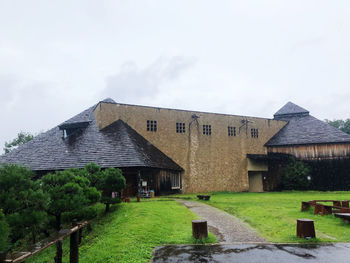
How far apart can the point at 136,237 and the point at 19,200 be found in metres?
3.62

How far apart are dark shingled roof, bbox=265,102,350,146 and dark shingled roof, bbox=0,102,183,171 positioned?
1340 cm

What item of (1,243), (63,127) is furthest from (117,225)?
(63,127)

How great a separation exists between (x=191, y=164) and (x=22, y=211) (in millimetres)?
20635

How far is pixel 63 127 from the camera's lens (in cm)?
2527

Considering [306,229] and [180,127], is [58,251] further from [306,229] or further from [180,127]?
[180,127]

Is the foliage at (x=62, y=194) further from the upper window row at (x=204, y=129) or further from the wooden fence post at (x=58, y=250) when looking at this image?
the upper window row at (x=204, y=129)

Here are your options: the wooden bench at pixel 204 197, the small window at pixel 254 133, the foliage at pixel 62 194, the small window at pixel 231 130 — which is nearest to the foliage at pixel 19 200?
the foliage at pixel 62 194

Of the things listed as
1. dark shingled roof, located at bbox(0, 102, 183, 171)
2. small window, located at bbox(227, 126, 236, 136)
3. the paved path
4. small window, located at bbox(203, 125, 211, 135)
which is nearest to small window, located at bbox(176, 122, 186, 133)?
small window, located at bbox(203, 125, 211, 135)

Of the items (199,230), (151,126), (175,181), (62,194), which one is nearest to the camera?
(199,230)

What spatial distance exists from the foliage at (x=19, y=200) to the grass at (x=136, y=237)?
1.92 metres

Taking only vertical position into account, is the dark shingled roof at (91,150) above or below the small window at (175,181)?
above

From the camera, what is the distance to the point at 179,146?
27562mm

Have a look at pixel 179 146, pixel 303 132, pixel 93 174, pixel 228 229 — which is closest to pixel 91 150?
pixel 93 174

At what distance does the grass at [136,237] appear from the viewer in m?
7.55
